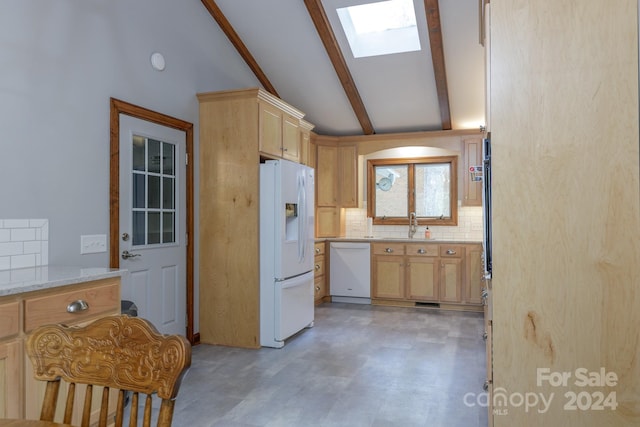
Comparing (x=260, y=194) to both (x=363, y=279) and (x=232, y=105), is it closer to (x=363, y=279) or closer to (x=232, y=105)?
(x=232, y=105)

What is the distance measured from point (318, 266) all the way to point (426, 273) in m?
1.38

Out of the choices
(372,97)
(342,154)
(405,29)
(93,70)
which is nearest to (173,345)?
(93,70)

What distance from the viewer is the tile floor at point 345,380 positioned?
258 cm

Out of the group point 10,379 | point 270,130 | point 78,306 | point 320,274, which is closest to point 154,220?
point 270,130

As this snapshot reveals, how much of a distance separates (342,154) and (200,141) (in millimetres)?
2681

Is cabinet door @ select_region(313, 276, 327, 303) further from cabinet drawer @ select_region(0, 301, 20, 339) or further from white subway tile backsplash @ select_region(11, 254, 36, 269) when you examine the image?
cabinet drawer @ select_region(0, 301, 20, 339)

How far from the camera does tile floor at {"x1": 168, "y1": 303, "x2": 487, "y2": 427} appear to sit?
8.47 ft

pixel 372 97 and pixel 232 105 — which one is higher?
pixel 372 97

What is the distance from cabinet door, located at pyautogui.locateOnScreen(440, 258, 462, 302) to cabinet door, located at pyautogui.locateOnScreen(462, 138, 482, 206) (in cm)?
83

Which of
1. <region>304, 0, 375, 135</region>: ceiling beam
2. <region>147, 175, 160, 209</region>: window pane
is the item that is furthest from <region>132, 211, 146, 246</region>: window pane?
<region>304, 0, 375, 135</region>: ceiling beam

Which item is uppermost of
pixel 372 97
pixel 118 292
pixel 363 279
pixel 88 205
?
pixel 372 97

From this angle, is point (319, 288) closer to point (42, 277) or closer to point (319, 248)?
point (319, 248)

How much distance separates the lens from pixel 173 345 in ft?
3.25

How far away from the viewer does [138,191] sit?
341 centimetres
